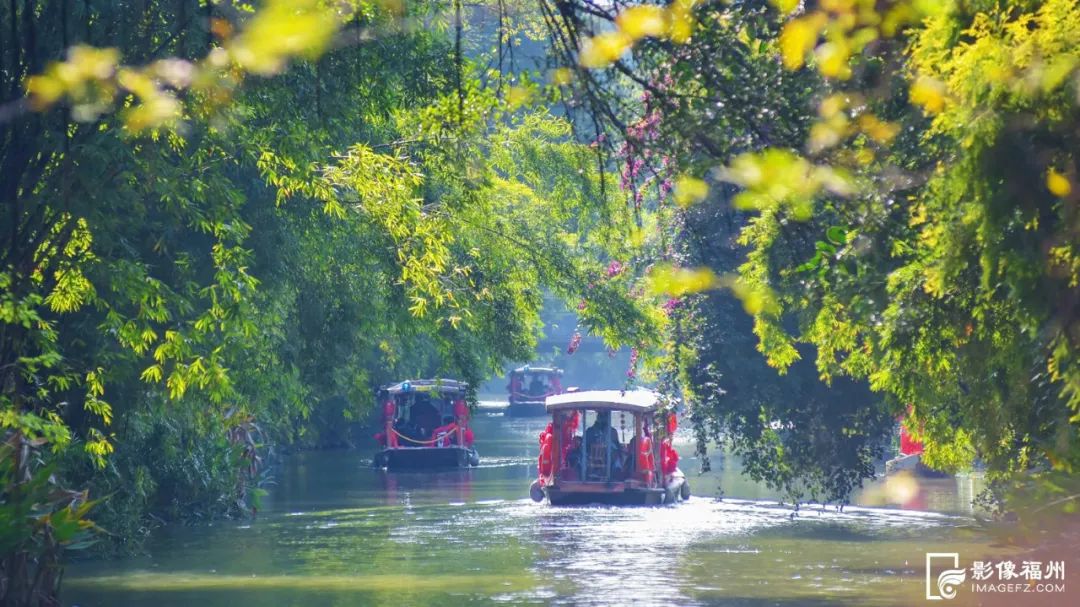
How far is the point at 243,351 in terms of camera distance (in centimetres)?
1816

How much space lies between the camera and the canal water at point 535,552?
19.1 m

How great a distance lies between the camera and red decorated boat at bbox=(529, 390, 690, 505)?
30641 mm

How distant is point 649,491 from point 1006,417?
67.6 feet

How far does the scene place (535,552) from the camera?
76.7ft

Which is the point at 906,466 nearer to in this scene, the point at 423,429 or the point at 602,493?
the point at 602,493

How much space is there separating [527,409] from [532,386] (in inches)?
132

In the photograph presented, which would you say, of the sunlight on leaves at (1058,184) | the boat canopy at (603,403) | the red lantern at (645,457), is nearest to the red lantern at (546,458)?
the boat canopy at (603,403)

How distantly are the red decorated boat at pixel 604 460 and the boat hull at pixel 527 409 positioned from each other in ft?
154

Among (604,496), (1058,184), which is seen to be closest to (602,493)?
(604,496)

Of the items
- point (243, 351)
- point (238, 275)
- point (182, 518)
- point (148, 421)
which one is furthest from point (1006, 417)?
point (182, 518)

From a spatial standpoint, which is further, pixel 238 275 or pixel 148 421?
pixel 148 421

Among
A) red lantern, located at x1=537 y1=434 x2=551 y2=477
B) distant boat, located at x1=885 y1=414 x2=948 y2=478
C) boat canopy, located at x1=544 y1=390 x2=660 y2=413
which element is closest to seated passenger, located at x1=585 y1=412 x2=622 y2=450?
boat canopy, located at x1=544 y1=390 x2=660 y2=413

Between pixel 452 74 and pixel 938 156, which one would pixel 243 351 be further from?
pixel 938 156

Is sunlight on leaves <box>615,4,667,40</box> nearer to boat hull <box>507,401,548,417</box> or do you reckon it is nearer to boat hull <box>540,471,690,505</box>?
boat hull <box>540,471,690,505</box>
